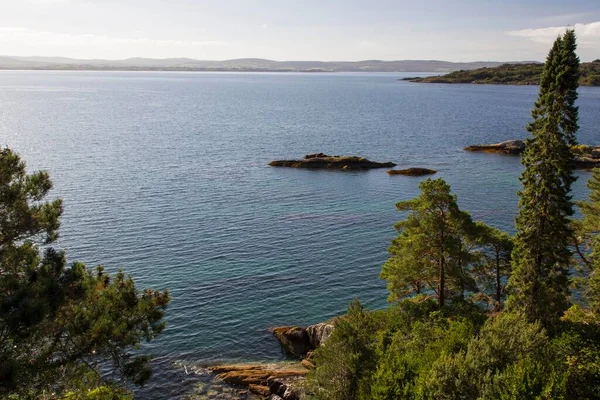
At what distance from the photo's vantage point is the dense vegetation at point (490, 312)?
961 inches

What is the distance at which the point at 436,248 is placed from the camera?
1449 inches

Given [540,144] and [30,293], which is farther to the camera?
[540,144]

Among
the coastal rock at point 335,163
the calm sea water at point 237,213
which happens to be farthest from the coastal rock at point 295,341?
the coastal rock at point 335,163

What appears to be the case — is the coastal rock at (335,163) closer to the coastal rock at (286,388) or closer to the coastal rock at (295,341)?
the coastal rock at (295,341)

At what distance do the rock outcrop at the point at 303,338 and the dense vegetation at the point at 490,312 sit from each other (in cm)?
669

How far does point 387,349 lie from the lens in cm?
3017

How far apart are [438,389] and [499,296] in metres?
22.0

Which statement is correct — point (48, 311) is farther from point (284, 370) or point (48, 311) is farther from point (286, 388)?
point (284, 370)

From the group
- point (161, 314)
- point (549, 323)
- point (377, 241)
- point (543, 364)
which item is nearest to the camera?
point (161, 314)

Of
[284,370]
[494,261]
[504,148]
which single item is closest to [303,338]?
[284,370]

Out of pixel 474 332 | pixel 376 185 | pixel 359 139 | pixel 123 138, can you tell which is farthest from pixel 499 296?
pixel 123 138

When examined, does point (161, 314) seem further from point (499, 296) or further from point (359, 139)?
point (359, 139)

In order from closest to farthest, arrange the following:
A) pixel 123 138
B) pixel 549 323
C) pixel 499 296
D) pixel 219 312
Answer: pixel 549 323 → pixel 499 296 → pixel 219 312 → pixel 123 138

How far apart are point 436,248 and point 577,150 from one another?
90.0 metres
